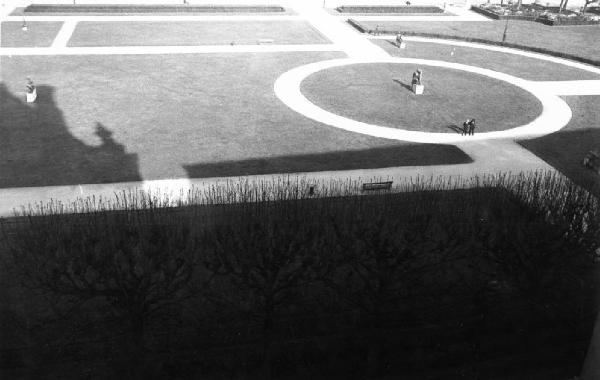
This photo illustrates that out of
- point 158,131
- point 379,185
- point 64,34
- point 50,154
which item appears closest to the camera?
point 379,185

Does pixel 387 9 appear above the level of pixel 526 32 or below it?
above

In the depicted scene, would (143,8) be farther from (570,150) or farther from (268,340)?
(268,340)

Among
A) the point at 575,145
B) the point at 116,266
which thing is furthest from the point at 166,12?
the point at 116,266

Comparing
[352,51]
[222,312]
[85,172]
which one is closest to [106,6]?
[352,51]

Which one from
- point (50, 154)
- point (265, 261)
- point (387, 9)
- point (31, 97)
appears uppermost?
point (265, 261)

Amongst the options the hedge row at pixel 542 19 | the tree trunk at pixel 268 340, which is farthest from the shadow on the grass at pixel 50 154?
the hedge row at pixel 542 19

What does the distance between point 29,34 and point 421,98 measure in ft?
132

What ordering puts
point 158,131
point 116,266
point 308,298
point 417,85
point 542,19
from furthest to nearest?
point 542,19, point 417,85, point 158,131, point 308,298, point 116,266

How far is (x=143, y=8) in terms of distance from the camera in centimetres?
7156

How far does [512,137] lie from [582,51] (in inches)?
1197

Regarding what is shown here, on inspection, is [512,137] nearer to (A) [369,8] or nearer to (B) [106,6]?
(A) [369,8]

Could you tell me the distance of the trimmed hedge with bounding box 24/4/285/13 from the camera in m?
69.0

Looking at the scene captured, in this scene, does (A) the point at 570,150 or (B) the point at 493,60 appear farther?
(B) the point at 493,60

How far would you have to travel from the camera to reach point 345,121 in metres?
39.1
